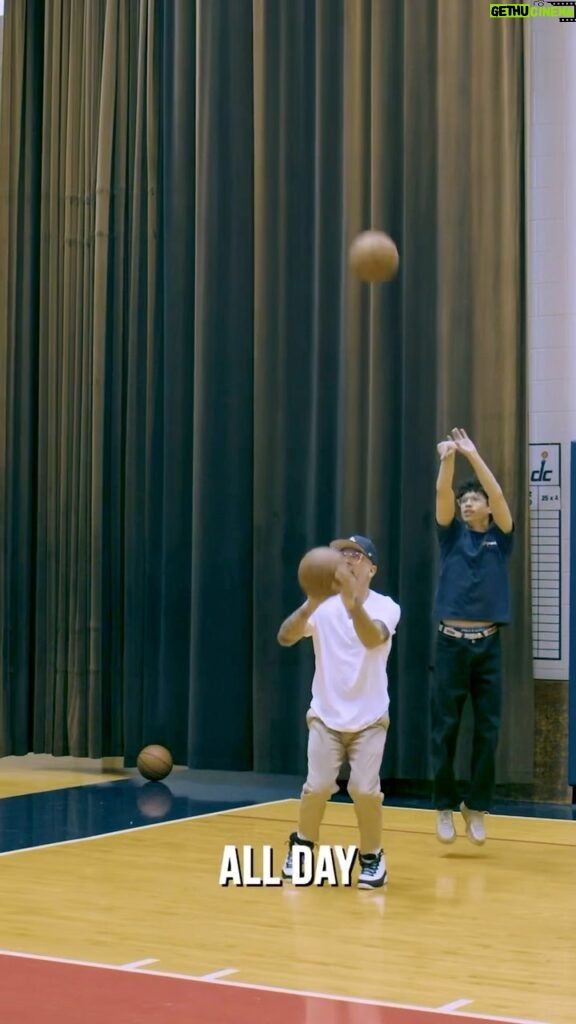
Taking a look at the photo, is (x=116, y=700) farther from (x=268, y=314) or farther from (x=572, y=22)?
(x=572, y=22)

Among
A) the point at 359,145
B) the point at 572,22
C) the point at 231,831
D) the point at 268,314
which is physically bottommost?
the point at 231,831

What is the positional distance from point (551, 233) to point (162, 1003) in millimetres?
5132

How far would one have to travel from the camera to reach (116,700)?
338 inches

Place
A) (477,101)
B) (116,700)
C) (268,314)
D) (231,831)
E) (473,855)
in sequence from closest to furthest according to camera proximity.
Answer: (473,855), (231,831), (477,101), (268,314), (116,700)

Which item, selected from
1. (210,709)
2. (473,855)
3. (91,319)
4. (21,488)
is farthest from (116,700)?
(473,855)

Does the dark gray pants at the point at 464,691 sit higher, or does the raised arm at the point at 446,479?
the raised arm at the point at 446,479

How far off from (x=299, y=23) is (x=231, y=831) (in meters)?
4.41

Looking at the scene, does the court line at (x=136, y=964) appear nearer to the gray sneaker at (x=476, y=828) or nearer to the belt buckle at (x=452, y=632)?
the gray sneaker at (x=476, y=828)

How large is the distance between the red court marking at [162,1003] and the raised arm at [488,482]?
9.49ft

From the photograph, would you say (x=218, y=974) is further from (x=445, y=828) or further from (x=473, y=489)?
(x=473, y=489)

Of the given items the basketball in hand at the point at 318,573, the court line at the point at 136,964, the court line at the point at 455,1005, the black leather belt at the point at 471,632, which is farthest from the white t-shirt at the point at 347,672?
the court line at the point at 455,1005

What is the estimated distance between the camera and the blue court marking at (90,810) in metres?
6.27

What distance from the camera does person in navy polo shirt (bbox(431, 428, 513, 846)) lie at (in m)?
6.15

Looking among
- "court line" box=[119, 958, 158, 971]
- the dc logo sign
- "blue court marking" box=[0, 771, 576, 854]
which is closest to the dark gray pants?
"blue court marking" box=[0, 771, 576, 854]
